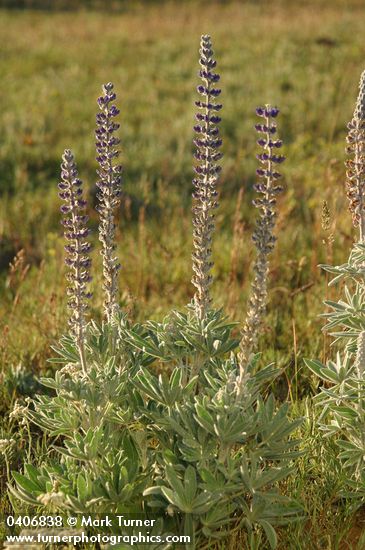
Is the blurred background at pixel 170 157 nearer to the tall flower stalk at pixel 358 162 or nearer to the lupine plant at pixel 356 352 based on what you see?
the lupine plant at pixel 356 352

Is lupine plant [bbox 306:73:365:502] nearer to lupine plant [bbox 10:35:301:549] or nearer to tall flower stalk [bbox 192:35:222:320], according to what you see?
lupine plant [bbox 10:35:301:549]

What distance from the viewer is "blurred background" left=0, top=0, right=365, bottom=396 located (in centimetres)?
485

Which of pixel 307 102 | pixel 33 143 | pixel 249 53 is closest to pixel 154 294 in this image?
pixel 33 143

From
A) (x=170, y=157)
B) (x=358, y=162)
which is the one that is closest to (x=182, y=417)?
(x=358, y=162)

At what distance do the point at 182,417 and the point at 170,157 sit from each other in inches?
238

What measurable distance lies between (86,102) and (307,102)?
3.27m

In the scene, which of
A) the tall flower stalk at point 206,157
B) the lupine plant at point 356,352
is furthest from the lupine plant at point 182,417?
the lupine plant at point 356,352

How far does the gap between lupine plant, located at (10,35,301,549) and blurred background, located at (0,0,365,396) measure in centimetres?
85

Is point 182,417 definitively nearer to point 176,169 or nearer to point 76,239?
point 76,239

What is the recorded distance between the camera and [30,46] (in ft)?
49.8

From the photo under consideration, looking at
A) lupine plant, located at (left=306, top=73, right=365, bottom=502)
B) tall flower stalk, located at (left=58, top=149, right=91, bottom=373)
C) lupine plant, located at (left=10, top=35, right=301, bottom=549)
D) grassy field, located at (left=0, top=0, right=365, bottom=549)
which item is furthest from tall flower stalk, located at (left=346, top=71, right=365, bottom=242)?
tall flower stalk, located at (left=58, top=149, right=91, bottom=373)

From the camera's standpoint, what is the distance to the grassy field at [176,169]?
14.2 ft

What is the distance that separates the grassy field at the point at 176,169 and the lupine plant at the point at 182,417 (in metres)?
0.38

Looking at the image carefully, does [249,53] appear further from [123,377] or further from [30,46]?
[123,377]
